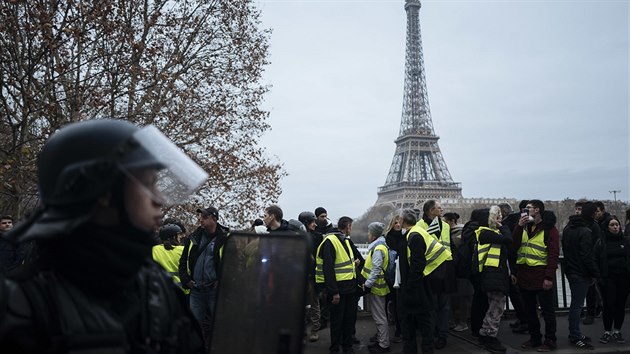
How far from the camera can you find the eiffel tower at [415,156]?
2798 inches

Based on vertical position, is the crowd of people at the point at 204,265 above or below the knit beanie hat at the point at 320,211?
below

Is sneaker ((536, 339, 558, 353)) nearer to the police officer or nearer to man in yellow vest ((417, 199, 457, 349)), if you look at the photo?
man in yellow vest ((417, 199, 457, 349))

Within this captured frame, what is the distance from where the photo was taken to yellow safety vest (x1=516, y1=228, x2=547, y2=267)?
7.59 meters

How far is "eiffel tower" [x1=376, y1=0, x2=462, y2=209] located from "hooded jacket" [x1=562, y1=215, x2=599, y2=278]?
60.7 m

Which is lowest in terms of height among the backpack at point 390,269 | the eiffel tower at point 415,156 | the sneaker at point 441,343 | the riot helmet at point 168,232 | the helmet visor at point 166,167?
the sneaker at point 441,343

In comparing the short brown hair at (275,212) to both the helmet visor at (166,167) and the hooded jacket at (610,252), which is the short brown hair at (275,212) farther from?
the helmet visor at (166,167)

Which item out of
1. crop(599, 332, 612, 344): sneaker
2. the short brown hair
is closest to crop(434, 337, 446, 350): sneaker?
crop(599, 332, 612, 344): sneaker

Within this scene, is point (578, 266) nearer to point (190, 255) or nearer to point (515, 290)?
point (515, 290)

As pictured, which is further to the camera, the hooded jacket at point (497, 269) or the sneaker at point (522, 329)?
the sneaker at point (522, 329)

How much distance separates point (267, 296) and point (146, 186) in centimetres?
70

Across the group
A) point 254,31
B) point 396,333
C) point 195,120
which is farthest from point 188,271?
point 254,31

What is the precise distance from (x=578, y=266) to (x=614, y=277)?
0.86 m

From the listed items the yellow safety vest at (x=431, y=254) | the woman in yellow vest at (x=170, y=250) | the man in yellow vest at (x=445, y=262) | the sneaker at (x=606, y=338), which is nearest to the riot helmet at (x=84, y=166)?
the yellow safety vest at (x=431, y=254)

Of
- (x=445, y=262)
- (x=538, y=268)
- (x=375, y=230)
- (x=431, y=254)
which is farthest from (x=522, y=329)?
(x=431, y=254)
